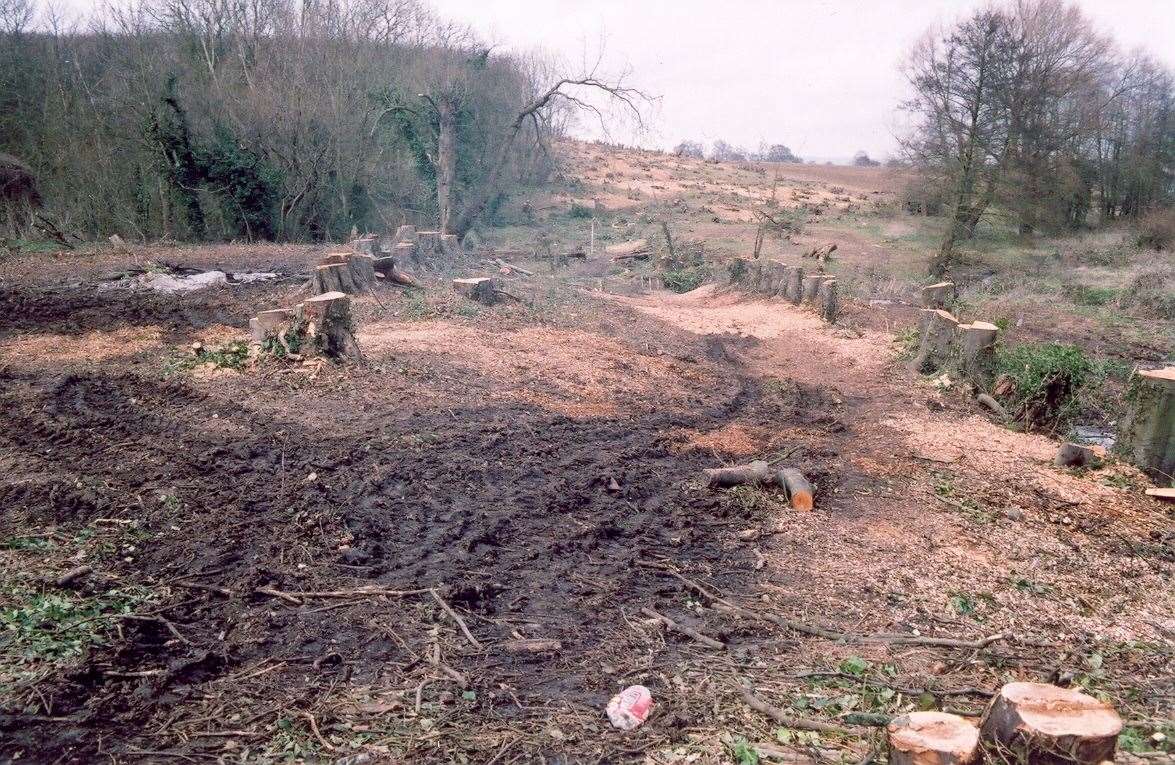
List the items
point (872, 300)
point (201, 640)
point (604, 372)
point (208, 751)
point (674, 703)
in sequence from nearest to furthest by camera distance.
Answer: point (208, 751), point (674, 703), point (201, 640), point (604, 372), point (872, 300)

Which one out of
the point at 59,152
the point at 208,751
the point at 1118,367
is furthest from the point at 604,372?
the point at 59,152

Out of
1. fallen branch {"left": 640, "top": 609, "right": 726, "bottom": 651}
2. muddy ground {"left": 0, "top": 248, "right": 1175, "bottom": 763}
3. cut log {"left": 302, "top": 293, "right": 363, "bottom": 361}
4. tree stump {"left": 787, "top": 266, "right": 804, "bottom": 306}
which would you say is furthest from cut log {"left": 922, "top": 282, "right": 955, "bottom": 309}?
fallen branch {"left": 640, "top": 609, "right": 726, "bottom": 651}

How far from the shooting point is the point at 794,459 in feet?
21.3

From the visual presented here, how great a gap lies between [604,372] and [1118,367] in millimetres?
7884

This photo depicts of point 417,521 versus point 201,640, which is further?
point 417,521

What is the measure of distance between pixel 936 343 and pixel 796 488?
4.72 metres

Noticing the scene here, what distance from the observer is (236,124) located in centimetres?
1956

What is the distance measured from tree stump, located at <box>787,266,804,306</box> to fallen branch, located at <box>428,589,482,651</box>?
1160 centimetres

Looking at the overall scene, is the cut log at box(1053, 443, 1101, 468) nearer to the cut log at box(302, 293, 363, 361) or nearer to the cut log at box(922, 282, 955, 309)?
the cut log at box(922, 282, 955, 309)

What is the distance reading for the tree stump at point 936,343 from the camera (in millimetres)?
9055

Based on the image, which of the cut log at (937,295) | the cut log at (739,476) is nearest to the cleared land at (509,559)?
the cut log at (739,476)

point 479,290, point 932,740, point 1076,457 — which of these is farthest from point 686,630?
point 479,290

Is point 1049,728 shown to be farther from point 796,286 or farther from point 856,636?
point 796,286

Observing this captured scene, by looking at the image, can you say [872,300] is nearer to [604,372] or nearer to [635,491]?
[604,372]
